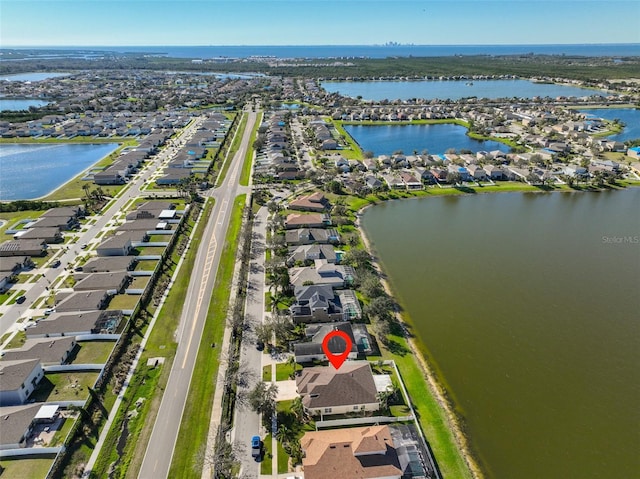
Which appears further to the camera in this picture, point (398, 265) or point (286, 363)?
point (398, 265)

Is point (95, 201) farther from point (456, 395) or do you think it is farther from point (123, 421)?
point (456, 395)

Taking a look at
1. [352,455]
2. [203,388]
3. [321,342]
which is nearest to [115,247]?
[203,388]

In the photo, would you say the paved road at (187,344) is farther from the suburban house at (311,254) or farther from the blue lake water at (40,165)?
the blue lake water at (40,165)

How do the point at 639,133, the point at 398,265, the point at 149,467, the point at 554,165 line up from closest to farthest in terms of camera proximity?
the point at 149,467
the point at 398,265
the point at 554,165
the point at 639,133

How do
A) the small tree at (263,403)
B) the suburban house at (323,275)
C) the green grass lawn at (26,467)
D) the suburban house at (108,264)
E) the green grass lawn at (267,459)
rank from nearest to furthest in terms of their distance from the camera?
1. the green grass lawn at (26,467)
2. the green grass lawn at (267,459)
3. the small tree at (263,403)
4. the suburban house at (323,275)
5. the suburban house at (108,264)

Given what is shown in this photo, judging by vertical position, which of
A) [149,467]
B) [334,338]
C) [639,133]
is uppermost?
[639,133]

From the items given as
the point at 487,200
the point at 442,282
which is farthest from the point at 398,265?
the point at 487,200

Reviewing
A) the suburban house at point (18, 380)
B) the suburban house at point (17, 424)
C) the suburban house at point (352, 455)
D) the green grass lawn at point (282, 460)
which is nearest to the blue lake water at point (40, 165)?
the suburban house at point (18, 380)
